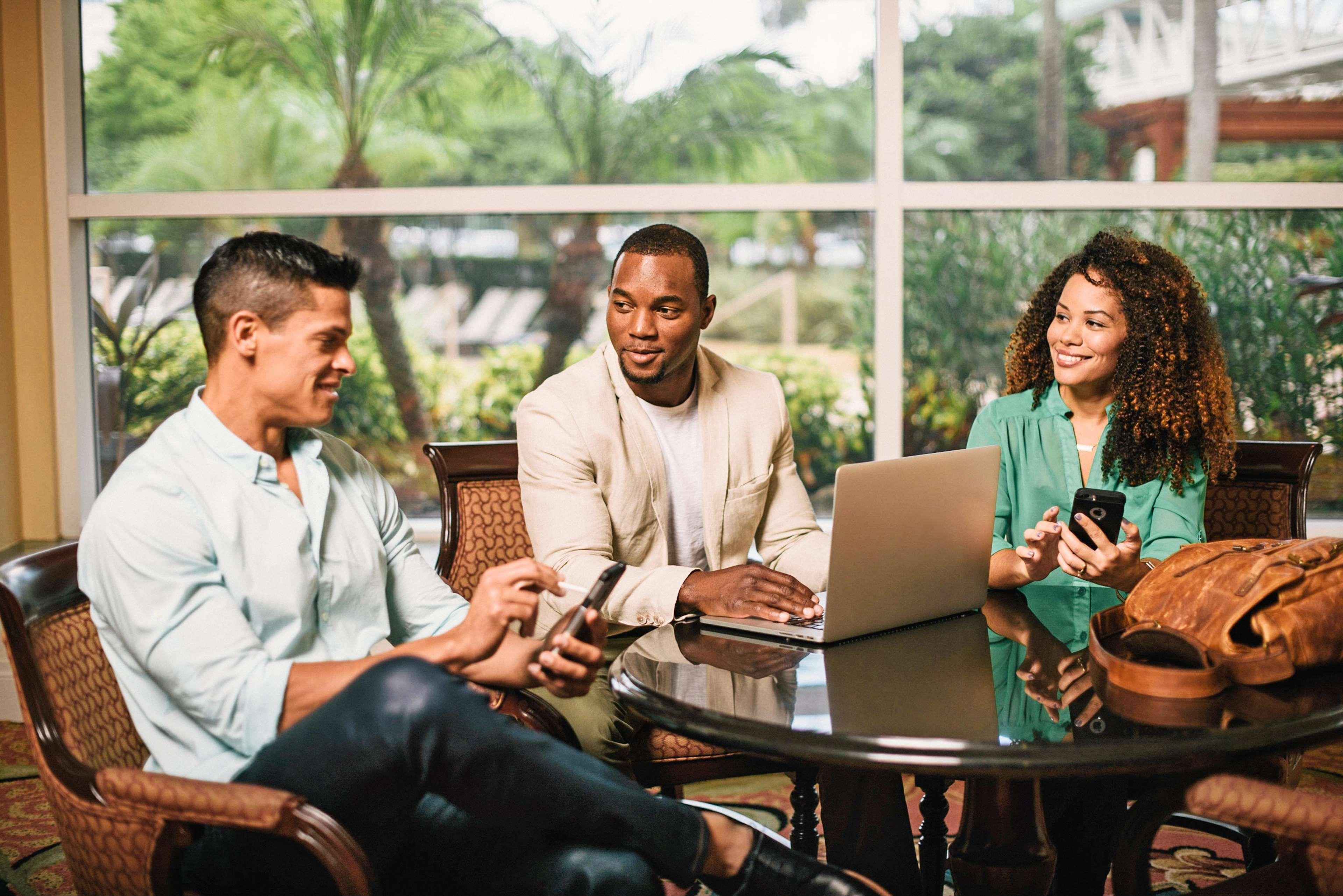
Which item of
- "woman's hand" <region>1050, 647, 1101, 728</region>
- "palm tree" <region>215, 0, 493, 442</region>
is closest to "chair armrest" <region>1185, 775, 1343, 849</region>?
"woman's hand" <region>1050, 647, 1101, 728</region>

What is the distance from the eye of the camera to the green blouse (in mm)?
2213

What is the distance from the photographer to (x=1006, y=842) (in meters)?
1.71

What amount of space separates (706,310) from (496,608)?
39.6 inches

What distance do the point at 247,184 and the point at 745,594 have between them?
94.5 inches

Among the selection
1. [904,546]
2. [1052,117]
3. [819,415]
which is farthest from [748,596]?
[1052,117]

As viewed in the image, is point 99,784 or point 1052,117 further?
point 1052,117

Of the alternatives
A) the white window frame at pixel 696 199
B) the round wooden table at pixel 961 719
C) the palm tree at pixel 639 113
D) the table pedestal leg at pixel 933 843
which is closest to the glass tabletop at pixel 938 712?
the round wooden table at pixel 961 719

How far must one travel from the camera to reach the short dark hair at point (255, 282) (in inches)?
64.5

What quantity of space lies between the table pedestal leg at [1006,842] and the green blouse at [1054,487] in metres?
0.52

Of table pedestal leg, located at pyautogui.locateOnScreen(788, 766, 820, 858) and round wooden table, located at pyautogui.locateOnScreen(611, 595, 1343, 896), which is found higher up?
round wooden table, located at pyautogui.locateOnScreen(611, 595, 1343, 896)

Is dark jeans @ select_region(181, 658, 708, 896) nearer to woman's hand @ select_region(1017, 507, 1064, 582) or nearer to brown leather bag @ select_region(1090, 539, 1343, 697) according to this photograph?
brown leather bag @ select_region(1090, 539, 1343, 697)

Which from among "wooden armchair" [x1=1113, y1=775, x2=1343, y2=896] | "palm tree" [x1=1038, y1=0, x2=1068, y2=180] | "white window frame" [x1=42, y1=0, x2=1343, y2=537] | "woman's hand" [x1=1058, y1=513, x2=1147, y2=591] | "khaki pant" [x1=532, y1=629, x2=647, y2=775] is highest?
"palm tree" [x1=1038, y1=0, x2=1068, y2=180]

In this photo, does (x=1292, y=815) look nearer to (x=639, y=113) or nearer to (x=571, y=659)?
(x=571, y=659)

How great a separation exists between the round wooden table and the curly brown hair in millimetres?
739
